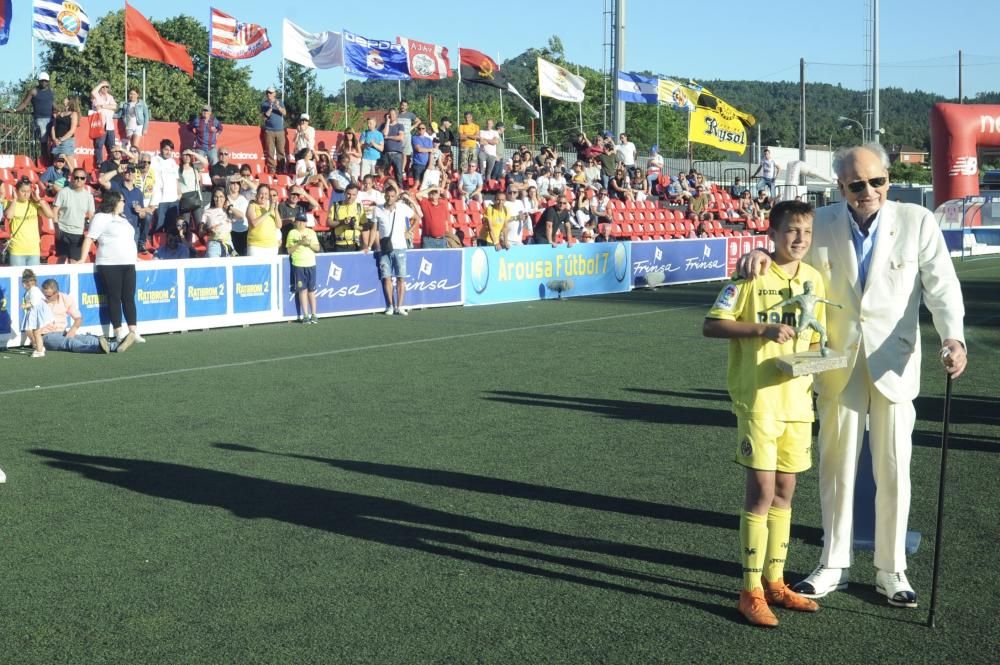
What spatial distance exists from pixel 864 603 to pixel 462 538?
211cm

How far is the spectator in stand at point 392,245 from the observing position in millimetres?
19344

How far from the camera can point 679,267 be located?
92.4 feet

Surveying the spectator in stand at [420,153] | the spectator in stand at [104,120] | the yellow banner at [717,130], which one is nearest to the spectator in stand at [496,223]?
the spectator in stand at [420,153]

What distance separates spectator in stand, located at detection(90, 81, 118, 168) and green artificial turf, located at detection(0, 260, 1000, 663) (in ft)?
30.7

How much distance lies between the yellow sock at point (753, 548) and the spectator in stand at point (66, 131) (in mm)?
17653

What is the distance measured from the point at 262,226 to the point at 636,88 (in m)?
18.5

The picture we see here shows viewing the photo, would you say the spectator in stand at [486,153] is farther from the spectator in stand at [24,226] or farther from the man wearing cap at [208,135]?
the spectator in stand at [24,226]

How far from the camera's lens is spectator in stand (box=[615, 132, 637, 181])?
32.4 metres

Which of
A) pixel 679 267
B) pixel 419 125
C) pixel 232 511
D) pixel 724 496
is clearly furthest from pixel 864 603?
pixel 679 267

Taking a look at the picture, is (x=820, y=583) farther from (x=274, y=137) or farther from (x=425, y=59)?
(x=425, y=59)

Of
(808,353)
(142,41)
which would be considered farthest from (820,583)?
(142,41)

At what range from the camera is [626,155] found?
32.7 meters

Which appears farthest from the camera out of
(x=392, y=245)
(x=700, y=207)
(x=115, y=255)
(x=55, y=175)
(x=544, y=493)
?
(x=700, y=207)

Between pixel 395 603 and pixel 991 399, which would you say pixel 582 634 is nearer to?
pixel 395 603
